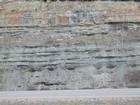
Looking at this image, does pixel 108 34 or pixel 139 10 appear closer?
pixel 108 34

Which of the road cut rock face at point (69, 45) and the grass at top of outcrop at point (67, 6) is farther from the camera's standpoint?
the grass at top of outcrop at point (67, 6)

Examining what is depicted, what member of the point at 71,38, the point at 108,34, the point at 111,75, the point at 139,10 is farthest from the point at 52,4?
the point at 111,75

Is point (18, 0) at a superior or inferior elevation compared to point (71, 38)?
superior

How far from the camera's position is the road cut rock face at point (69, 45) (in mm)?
23453

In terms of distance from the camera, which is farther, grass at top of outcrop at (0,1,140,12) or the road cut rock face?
grass at top of outcrop at (0,1,140,12)

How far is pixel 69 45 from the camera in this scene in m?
26.9

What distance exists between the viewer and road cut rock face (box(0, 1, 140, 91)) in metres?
23.5

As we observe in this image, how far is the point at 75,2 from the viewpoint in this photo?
32781 mm

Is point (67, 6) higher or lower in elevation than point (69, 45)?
higher

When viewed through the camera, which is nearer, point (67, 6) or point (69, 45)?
point (69, 45)

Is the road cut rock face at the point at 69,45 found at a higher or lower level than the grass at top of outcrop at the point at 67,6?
lower

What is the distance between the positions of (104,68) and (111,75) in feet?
3.86

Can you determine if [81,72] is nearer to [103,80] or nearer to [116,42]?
[103,80]

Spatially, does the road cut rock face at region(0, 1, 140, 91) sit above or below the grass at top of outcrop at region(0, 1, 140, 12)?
below
